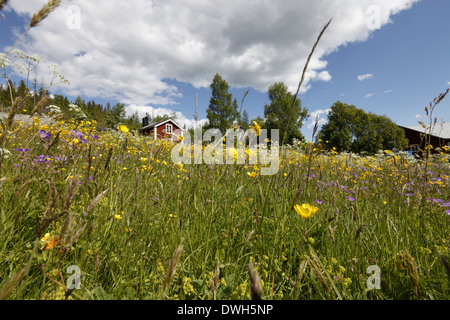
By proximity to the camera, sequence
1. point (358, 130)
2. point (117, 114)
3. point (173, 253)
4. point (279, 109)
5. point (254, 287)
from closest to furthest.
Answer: point (254, 287) → point (173, 253) → point (358, 130) → point (279, 109) → point (117, 114)

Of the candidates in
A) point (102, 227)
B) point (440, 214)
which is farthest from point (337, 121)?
point (102, 227)

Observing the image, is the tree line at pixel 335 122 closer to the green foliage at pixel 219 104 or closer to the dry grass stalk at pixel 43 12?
the green foliage at pixel 219 104

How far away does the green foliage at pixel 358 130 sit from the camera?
29.3m

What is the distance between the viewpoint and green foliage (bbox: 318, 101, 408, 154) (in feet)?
96.3

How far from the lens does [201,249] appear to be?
1293 mm

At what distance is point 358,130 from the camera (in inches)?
1188

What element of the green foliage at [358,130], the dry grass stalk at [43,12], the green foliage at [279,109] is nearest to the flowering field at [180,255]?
the dry grass stalk at [43,12]

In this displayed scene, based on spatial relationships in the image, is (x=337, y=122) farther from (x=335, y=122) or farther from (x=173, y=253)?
(x=173, y=253)

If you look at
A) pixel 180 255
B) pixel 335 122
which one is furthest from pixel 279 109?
pixel 180 255

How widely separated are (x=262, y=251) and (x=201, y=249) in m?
0.39

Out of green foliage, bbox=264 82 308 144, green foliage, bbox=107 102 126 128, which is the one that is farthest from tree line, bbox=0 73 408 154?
green foliage, bbox=107 102 126 128

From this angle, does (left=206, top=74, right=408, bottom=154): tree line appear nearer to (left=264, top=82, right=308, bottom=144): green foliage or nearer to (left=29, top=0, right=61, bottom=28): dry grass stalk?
(left=264, top=82, right=308, bottom=144): green foliage
